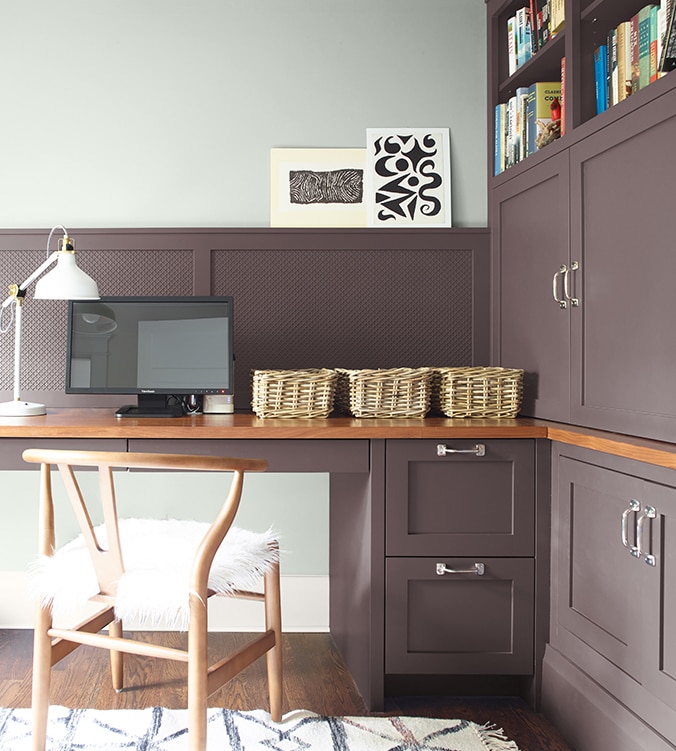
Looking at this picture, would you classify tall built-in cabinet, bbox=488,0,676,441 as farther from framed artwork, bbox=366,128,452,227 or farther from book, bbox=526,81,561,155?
framed artwork, bbox=366,128,452,227

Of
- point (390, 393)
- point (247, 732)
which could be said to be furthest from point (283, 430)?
point (247, 732)

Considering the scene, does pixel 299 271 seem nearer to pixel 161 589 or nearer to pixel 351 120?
pixel 351 120

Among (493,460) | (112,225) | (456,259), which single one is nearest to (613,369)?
(493,460)

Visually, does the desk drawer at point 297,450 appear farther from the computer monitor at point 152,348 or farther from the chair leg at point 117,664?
the chair leg at point 117,664

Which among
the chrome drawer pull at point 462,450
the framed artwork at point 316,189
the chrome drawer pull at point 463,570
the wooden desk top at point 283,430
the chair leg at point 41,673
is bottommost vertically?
the chair leg at point 41,673

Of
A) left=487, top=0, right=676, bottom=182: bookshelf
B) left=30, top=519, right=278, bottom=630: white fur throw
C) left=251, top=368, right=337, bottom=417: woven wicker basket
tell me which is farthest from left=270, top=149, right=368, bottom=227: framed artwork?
left=30, top=519, right=278, bottom=630: white fur throw

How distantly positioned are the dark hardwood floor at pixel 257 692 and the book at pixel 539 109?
66.5 inches

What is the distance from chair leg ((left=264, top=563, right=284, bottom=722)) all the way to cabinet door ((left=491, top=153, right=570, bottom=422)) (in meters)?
0.93

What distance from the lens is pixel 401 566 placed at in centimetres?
213

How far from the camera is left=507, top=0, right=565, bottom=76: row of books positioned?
2.36m

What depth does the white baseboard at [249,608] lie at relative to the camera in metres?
2.80

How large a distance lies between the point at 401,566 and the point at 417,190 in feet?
4.62

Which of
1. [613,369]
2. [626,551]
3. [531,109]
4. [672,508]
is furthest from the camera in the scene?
[531,109]

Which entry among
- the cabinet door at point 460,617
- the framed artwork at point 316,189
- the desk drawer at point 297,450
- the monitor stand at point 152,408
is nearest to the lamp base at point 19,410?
the monitor stand at point 152,408
